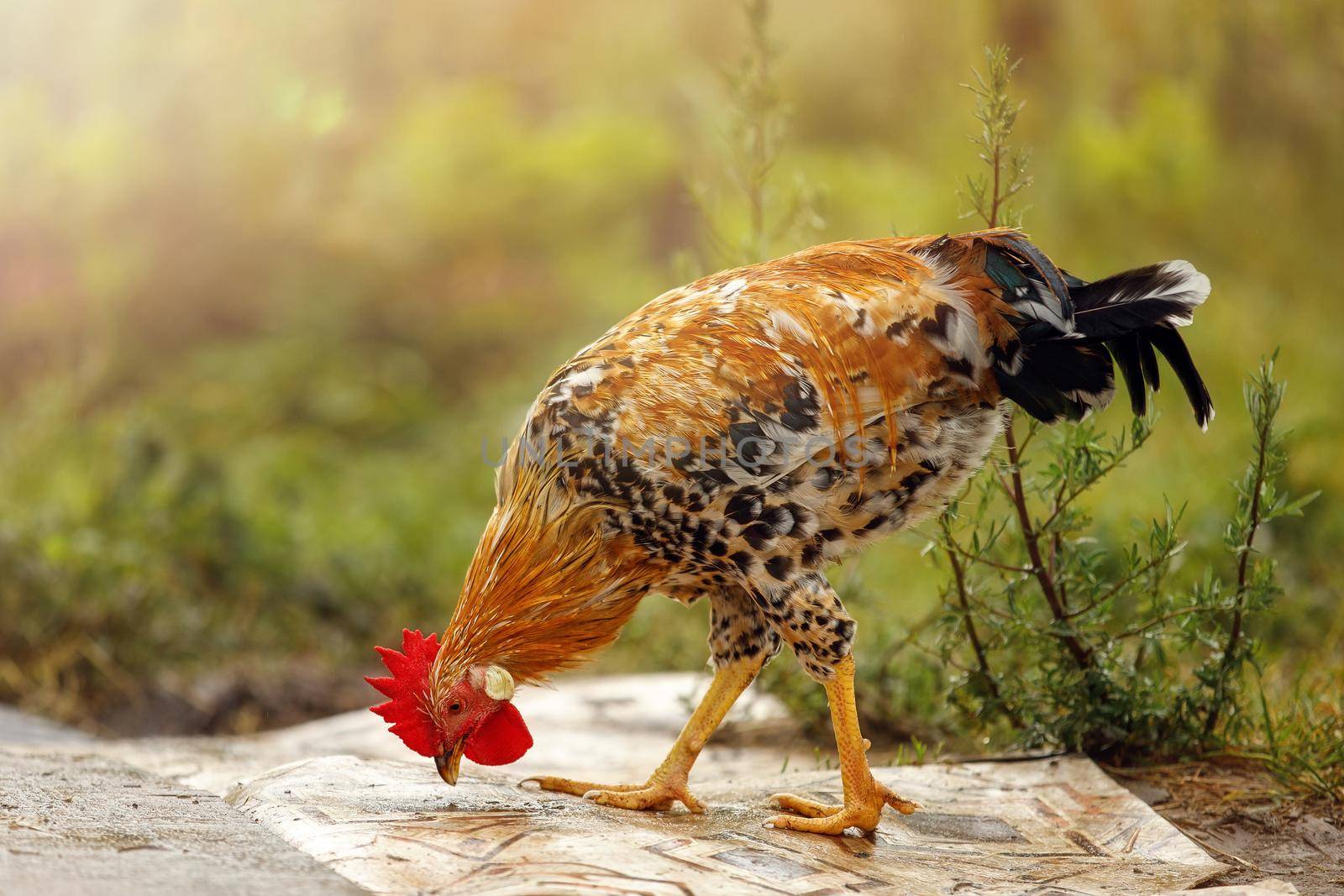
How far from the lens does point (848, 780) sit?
2.91m

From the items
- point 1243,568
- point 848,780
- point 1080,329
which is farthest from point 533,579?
point 1243,568

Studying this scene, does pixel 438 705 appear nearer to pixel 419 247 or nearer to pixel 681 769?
pixel 681 769

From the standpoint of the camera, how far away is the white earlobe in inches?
114

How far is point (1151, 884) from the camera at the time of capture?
264 cm

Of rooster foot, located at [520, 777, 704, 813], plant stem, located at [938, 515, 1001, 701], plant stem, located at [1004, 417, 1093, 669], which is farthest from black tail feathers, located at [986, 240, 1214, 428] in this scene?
rooster foot, located at [520, 777, 704, 813]

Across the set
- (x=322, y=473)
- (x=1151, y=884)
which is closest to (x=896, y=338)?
(x=1151, y=884)

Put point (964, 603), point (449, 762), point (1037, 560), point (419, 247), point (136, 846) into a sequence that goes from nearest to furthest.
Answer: point (136, 846)
point (449, 762)
point (1037, 560)
point (964, 603)
point (419, 247)

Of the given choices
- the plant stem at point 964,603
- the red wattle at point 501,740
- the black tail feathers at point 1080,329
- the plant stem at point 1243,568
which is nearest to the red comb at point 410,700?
the red wattle at point 501,740

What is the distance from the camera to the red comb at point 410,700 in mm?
2877

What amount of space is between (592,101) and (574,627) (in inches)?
457

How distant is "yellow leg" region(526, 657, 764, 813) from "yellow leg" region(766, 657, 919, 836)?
0.29 metres

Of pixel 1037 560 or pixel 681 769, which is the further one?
pixel 1037 560

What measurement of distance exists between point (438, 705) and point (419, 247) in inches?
414

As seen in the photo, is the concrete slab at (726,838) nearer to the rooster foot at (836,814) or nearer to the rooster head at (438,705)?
the rooster foot at (836,814)
